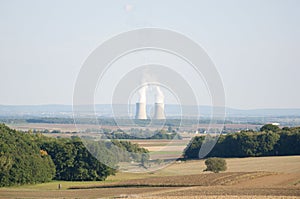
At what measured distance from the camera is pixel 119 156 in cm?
6134

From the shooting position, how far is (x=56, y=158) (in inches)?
2687

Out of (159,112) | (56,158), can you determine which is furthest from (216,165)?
(159,112)

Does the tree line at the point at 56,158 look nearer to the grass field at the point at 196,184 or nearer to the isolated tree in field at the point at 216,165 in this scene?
the grass field at the point at 196,184

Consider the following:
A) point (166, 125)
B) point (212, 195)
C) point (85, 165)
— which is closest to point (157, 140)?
point (85, 165)

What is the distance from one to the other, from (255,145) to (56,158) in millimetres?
27682

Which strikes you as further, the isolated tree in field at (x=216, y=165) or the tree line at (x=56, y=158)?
the isolated tree in field at (x=216, y=165)

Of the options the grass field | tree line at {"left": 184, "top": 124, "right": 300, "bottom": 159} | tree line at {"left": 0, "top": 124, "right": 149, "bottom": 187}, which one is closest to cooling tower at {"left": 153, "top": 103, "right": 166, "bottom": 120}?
tree line at {"left": 184, "top": 124, "right": 300, "bottom": 159}

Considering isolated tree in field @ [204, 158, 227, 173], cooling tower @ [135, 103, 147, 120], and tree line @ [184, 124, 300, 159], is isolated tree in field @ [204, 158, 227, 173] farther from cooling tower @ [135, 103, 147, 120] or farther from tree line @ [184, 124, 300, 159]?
cooling tower @ [135, 103, 147, 120]

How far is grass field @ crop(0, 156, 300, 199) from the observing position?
3953 centimetres

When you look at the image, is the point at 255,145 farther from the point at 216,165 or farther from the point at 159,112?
the point at 216,165

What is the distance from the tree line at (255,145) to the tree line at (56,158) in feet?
60.6

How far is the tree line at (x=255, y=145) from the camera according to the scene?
8219cm

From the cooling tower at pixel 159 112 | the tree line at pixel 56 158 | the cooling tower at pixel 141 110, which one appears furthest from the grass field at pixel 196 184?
the cooling tower at pixel 141 110

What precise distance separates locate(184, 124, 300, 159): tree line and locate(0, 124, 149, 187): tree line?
1848 cm
